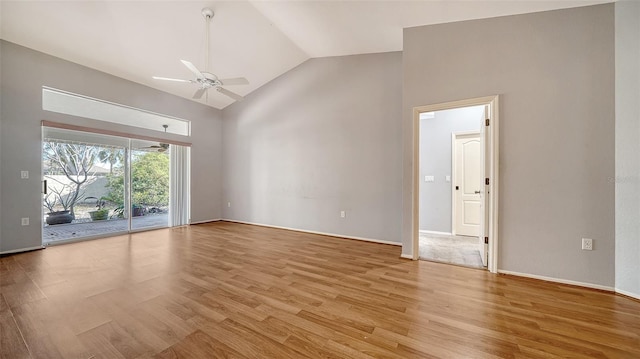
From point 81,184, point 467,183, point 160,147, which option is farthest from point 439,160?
Answer: point 81,184

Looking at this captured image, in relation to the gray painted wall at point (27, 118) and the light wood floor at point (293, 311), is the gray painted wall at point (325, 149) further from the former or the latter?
the gray painted wall at point (27, 118)

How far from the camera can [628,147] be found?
2.19 meters

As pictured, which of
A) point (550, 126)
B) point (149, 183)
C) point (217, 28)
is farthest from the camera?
point (149, 183)

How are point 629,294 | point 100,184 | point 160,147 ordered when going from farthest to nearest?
point 160,147 → point 100,184 → point 629,294

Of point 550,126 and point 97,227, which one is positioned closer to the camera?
point 550,126

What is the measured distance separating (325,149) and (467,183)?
3049mm

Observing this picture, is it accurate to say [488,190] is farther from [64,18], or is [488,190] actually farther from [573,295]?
[64,18]

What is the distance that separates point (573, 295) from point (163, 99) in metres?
7.44

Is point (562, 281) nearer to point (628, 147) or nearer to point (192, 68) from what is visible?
point (628, 147)

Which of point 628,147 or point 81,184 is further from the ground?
point 628,147

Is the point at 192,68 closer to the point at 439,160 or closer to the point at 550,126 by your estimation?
the point at 550,126

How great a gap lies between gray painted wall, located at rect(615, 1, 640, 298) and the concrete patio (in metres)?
7.53

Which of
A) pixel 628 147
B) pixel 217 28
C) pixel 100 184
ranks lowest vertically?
pixel 100 184

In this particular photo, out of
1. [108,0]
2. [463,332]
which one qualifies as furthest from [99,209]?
[463,332]
